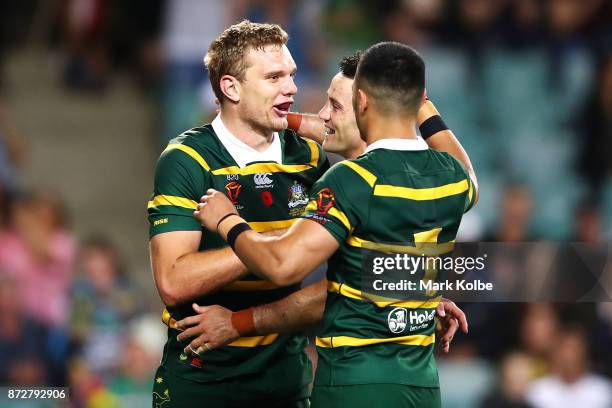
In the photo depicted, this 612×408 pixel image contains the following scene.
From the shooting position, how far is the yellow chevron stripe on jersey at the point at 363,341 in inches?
126

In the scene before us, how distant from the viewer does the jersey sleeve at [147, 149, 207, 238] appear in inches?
141

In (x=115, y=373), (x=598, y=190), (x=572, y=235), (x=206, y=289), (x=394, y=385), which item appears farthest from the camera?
(x=598, y=190)

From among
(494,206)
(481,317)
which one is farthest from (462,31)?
(481,317)

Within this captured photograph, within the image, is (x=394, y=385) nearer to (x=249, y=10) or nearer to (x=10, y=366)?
(x=10, y=366)

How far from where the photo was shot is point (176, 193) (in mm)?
3605

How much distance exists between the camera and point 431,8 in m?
9.18

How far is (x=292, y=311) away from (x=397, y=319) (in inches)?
20.8

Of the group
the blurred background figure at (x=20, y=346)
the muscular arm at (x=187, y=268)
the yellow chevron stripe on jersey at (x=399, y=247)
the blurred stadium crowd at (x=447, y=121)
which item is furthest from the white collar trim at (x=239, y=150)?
A: the blurred background figure at (x=20, y=346)

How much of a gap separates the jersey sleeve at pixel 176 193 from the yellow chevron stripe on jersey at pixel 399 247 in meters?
0.67

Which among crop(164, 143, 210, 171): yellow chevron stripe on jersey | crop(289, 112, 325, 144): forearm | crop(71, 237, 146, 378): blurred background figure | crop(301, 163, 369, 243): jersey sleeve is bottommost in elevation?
crop(71, 237, 146, 378): blurred background figure

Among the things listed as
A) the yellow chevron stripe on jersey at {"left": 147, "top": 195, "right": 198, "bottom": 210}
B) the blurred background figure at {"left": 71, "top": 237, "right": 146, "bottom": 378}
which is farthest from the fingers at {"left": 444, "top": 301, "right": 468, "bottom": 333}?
Answer: the blurred background figure at {"left": 71, "top": 237, "right": 146, "bottom": 378}

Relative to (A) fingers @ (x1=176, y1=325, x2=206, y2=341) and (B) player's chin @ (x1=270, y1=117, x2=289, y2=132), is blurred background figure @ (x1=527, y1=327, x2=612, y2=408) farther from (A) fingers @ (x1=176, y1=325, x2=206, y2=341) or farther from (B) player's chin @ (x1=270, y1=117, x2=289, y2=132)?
(A) fingers @ (x1=176, y1=325, x2=206, y2=341)

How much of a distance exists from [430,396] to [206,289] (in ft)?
2.65

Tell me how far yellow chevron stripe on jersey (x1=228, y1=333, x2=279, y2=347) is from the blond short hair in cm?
86
